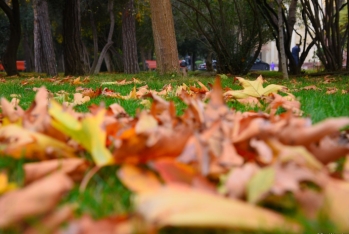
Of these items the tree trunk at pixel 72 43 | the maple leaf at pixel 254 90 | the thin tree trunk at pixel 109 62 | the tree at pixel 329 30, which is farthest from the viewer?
the thin tree trunk at pixel 109 62

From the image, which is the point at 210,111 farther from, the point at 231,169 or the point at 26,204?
the point at 26,204

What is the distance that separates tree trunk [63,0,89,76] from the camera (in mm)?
13484

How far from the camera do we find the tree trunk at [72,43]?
1348 cm

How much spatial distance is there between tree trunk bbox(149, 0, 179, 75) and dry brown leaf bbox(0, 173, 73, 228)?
8.09m

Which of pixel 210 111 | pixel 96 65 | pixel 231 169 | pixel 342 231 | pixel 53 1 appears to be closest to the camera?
pixel 342 231

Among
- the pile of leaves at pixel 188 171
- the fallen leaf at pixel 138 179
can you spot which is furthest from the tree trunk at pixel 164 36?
the fallen leaf at pixel 138 179

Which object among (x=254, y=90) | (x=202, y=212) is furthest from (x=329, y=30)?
(x=202, y=212)

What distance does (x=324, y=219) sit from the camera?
3.34ft

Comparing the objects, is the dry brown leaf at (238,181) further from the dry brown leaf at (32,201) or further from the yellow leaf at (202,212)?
the dry brown leaf at (32,201)

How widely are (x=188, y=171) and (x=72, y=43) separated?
13.2m

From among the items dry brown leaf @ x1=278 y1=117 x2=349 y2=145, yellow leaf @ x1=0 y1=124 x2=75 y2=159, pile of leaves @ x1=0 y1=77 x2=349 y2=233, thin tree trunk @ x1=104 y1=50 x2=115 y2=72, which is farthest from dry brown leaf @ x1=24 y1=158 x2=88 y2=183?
thin tree trunk @ x1=104 y1=50 x2=115 y2=72

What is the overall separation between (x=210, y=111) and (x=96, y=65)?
76.9 feet

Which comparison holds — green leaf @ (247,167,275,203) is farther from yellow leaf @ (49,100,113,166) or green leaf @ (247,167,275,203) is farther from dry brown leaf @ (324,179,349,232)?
yellow leaf @ (49,100,113,166)

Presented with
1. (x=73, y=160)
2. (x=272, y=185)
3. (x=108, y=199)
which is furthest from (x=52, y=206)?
(x=272, y=185)
